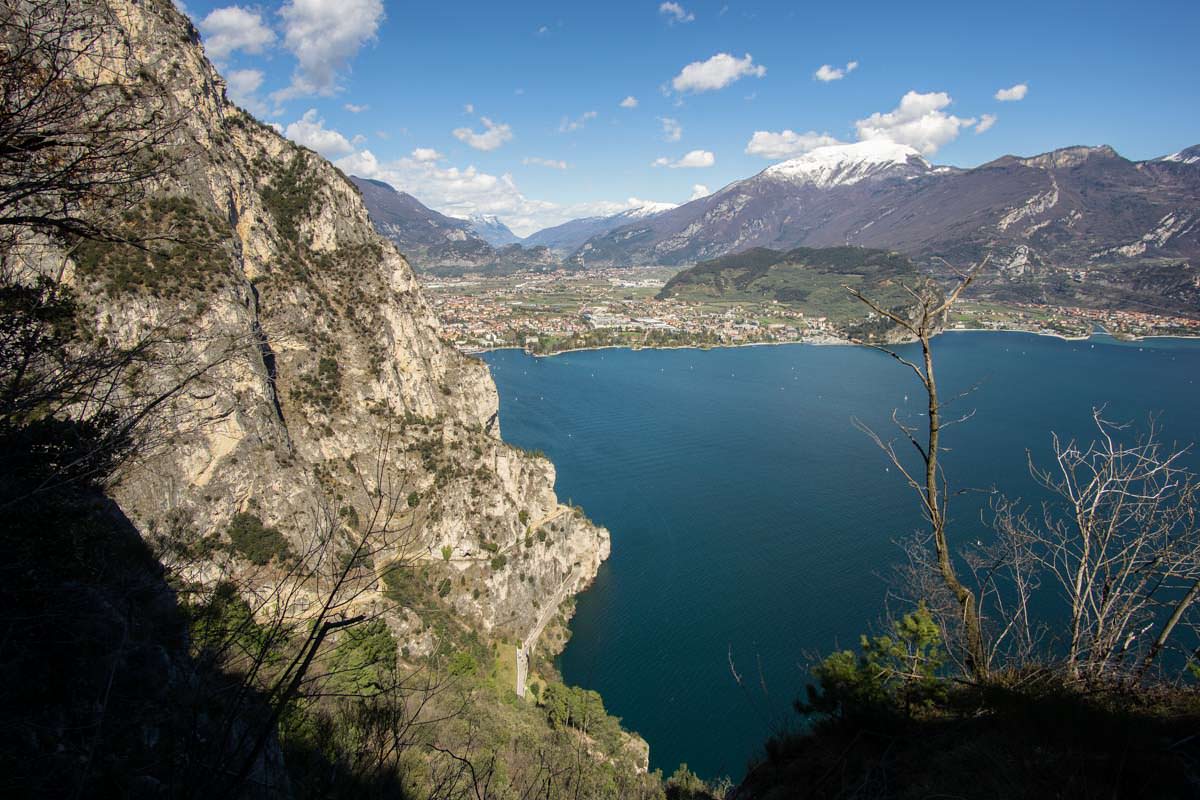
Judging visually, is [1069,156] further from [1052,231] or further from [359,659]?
[359,659]

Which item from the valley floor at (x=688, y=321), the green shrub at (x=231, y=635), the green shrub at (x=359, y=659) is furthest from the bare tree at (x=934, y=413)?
the valley floor at (x=688, y=321)

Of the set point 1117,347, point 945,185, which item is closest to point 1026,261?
point 1117,347

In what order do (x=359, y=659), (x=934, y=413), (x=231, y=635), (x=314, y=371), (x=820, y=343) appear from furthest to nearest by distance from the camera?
(x=820, y=343)
(x=314, y=371)
(x=359, y=659)
(x=934, y=413)
(x=231, y=635)

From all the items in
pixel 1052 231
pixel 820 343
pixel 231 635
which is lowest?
pixel 820 343

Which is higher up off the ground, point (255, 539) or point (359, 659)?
point (359, 659)

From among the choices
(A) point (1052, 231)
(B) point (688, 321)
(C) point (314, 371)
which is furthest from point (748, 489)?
(A) point (1052, 231)

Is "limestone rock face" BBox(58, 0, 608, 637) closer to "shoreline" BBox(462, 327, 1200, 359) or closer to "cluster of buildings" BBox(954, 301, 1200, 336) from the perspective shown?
"shoreline" BBox(462, 327, 1200, 359)

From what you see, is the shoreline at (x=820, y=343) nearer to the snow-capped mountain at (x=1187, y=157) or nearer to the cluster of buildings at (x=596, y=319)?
the cluster of buildings at (x=596, y=319)

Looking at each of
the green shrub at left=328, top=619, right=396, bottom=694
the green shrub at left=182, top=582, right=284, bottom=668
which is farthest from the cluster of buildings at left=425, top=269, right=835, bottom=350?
the green shrub at left=182, top=582, right=284, bottom=668
